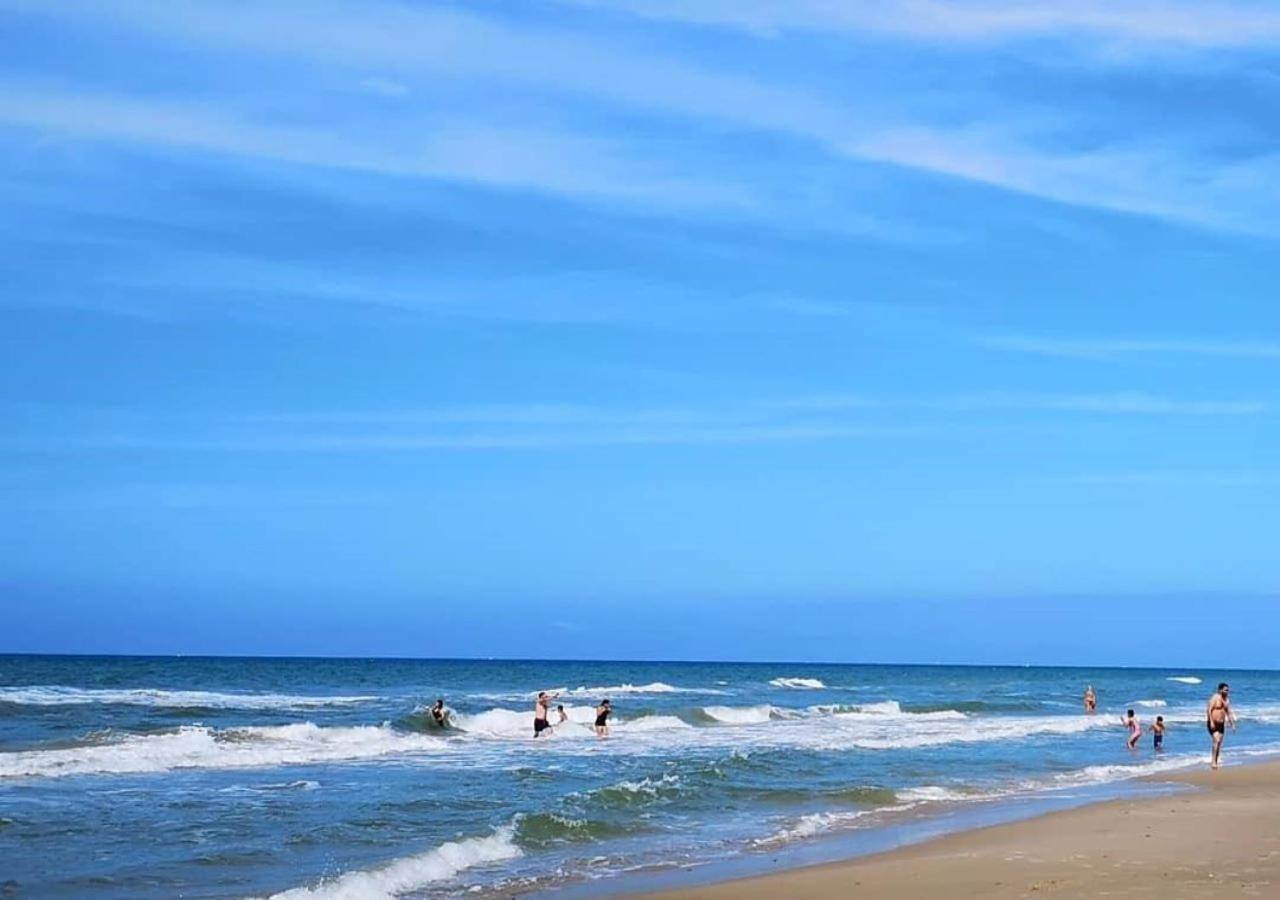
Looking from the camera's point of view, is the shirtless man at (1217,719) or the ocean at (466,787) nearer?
the ocean at (466,787)

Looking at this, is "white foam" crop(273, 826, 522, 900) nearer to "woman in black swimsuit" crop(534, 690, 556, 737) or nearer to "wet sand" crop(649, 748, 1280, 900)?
"wet sand" crop(649, 748, 1280, 900)

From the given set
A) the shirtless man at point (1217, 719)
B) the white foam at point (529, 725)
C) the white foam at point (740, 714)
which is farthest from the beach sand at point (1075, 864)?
the white foam at point (740, 714)

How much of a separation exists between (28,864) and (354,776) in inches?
363

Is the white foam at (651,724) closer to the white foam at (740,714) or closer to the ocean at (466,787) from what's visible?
the ocean at (466,787)

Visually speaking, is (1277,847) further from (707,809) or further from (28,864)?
(28,864)

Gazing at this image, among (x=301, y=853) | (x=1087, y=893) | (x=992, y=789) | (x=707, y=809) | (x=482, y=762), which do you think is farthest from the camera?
(x=482, y=762)

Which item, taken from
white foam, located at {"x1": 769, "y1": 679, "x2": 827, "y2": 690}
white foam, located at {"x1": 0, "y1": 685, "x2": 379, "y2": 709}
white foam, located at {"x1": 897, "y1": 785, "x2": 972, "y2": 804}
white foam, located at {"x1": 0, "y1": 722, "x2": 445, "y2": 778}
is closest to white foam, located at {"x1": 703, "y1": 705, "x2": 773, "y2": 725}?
white foam, located at {"x1": 0, "y1": 685, "x2": 379, "y2": 709}

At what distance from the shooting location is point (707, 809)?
19.3 meters

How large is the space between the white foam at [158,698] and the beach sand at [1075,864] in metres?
33.5

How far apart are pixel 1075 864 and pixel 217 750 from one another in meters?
18.1

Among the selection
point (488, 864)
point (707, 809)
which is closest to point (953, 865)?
point (488, 864)

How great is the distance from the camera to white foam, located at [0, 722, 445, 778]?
23.8 m

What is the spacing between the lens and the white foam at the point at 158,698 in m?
46.4

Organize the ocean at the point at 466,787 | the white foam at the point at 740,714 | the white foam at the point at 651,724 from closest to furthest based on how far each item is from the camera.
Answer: the ocean at the point at 466,787 < the white foam at the point at 651,724 < the white foam at the point at 740,714
